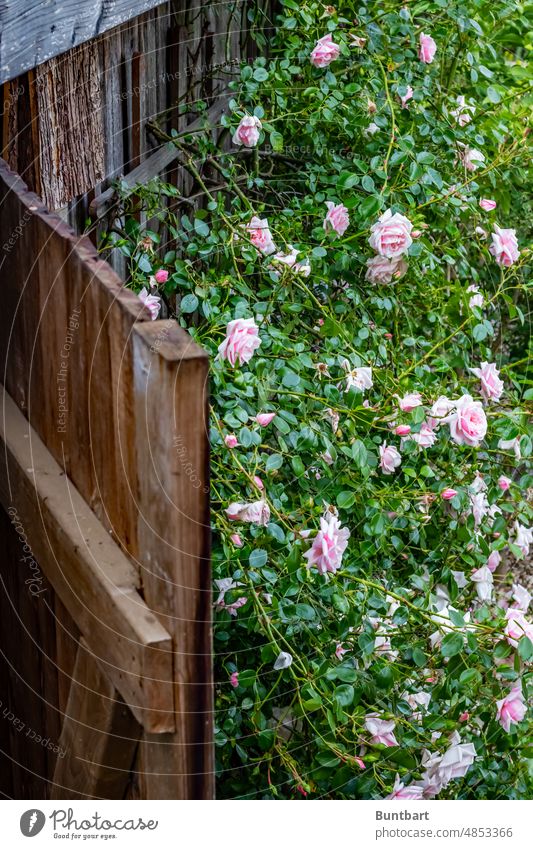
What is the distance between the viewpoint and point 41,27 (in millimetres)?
1101

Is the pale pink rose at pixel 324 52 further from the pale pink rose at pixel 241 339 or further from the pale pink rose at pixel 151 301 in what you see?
the pale pink rose at pixel 241 339

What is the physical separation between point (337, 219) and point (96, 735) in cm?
126

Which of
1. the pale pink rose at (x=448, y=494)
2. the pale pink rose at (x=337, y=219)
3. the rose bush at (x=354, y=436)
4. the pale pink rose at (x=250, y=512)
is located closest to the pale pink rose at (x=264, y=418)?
the rose bush at (x=354, y=436)

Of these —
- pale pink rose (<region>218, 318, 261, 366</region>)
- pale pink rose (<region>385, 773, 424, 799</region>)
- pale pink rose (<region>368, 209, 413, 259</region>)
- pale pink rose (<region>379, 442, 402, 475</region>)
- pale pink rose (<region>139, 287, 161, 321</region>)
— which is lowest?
pale pink rose (<region>385, 773, 424, 799</region>)

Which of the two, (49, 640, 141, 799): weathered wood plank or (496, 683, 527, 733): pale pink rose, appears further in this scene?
(496, 683, 527, 733): pale pink rose

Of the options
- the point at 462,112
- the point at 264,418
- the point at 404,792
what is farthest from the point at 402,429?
Answer: the point at 462,112

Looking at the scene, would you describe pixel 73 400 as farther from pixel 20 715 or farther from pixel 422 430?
pixel 422 430

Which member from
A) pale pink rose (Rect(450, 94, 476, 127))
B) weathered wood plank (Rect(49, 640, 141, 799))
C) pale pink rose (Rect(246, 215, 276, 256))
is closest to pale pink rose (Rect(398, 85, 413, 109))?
pale pink rose (Rect(450, 94, 476, 127))

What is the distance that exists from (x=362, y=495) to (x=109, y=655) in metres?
0.84

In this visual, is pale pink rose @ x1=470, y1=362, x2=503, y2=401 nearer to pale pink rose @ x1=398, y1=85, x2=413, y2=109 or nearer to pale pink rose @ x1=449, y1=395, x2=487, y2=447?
pale pink rose @ x1=449, y1=395, x2=487, y2=447

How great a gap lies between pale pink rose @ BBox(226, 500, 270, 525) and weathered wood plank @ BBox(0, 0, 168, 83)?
0.68m

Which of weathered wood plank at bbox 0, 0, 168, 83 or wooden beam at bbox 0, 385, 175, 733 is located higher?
weathered wood plank at bbox 0, 0, 168, 83

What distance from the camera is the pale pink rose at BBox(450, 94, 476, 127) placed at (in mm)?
2367

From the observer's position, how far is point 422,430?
68.5 inches
